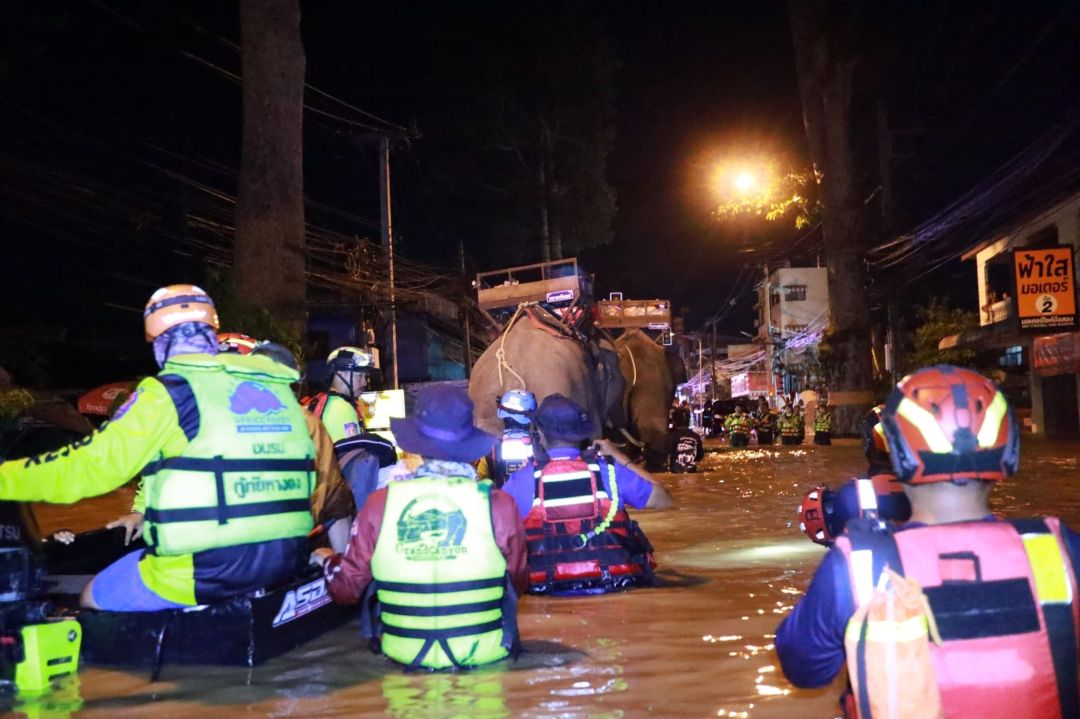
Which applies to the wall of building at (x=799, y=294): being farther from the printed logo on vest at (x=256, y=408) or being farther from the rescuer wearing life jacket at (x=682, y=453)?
the printed logo on vest at (x=256, y=408)

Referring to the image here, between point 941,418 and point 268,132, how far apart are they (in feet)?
38.6

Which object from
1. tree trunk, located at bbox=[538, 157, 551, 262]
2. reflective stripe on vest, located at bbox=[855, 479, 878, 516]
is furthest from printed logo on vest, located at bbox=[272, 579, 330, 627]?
tree trunk, located at bbox=[538, 157, 551, 262]

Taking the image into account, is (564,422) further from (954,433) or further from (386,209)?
(386,209)

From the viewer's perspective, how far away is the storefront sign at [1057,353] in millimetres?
24828

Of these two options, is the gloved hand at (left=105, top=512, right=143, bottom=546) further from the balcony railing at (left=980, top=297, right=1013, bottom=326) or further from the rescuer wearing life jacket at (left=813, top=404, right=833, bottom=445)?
the balcony railing at (left=980, top=297, right=1013, bottom=326)

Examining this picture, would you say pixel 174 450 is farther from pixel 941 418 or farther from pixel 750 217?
pixel 750 217

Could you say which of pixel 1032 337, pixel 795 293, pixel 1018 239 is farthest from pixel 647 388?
pixel 795 293

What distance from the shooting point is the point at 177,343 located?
5.09 meters

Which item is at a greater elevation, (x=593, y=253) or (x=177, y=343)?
(x=593, y=253)

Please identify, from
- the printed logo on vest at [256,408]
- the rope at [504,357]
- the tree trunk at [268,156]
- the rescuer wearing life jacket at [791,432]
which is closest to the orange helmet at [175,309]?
the printed logo on vest at [256,408]

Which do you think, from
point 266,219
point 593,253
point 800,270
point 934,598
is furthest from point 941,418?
point 800,270

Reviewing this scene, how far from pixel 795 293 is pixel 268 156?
6996 centimetres

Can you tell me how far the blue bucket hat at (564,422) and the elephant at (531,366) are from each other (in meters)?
4.73

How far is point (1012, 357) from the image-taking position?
123 feet
